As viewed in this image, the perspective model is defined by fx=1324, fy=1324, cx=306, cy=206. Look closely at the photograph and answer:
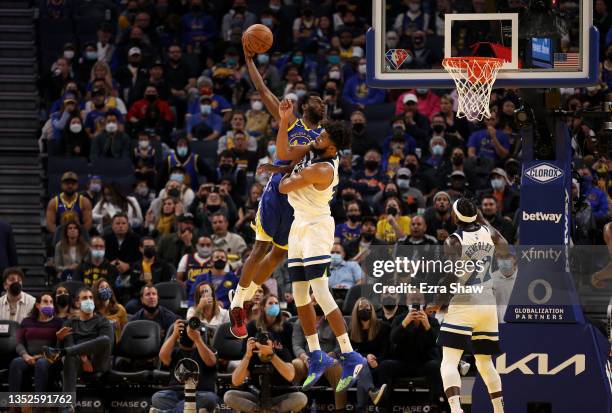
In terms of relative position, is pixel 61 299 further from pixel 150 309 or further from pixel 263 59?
pixel 263 59

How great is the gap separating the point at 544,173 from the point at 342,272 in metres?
3.89

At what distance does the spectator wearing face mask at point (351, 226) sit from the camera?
17.4 metres

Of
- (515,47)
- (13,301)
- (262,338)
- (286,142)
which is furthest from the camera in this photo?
(13,301)

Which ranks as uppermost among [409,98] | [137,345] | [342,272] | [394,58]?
[394,58]

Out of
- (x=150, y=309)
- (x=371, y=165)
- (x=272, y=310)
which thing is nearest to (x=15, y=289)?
(x=150, y=309)

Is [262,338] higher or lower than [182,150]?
lower

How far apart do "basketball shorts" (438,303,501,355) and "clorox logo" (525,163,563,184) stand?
5.21 ft

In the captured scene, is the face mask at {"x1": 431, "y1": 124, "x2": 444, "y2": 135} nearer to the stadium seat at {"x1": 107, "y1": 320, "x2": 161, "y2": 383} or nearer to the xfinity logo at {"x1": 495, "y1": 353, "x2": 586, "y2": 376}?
the stadium seat at {"x1": 107, "y1": 320, "x2": 161, "y2": 383}

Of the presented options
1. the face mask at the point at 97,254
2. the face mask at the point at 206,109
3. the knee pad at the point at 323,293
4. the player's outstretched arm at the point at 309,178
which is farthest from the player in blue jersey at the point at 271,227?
the face mask at the point at 206,109

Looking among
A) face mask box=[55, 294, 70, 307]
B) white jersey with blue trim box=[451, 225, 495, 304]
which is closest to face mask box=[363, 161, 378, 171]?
face mask box=[55, 294, 70, 307]

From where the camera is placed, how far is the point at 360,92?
21109 millimetres

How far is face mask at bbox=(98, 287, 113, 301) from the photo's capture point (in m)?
16.0

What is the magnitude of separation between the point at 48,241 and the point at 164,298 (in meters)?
3.09

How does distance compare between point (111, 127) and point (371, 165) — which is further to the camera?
point (111, 127)
